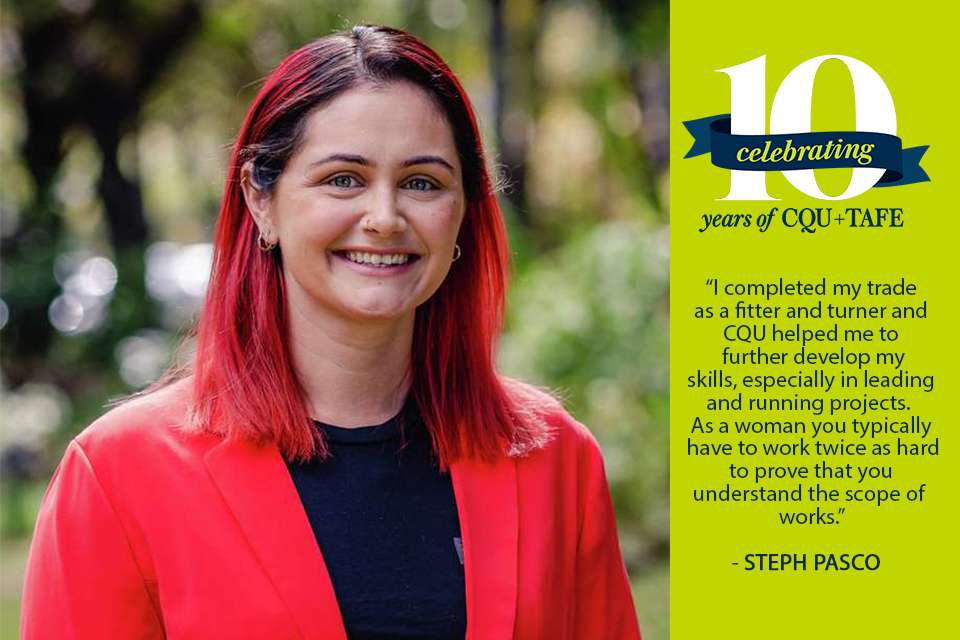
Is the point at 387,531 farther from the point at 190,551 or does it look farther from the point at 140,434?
the point at 140,434

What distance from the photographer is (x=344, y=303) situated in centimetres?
230

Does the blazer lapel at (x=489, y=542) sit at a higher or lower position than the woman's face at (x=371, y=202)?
lower

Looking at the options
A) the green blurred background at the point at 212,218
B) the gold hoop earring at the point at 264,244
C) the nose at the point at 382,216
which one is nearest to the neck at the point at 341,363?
the gold hoop earring at the point at 264,244

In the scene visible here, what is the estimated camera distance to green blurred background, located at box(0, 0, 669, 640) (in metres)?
7.59

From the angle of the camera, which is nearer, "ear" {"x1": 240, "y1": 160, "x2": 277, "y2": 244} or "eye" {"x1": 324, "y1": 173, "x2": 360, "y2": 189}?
"eye" {"x1": 324, "y1": 173, "x2": 360, "y2": 189}

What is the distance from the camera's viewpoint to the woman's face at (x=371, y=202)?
2.26 metres

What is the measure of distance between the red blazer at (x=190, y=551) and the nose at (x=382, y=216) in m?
0.43

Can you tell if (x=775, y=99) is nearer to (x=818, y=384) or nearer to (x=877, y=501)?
(x=818, y=384)

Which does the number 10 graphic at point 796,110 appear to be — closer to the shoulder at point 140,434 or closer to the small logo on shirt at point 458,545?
the small logo on shirt at point 458,545

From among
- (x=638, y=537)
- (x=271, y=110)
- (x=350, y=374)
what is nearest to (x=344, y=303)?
(x=350, y=374)

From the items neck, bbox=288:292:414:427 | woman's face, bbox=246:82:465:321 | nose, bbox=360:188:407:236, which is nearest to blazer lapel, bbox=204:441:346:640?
neck, bbox=288:292:414:427

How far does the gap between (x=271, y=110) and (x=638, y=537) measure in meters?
6.04

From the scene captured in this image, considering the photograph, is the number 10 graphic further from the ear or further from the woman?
the ear

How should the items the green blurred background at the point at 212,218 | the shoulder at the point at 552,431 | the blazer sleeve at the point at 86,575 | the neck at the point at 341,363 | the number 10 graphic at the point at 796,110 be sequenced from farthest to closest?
the green blurred background at the point at 212,218 < the number 10 graphic at the point at 796,110 < the shoulder at the point at 552,431 < the neck at the point at 341,363 < the blazer sleeve at the point at 86,575
